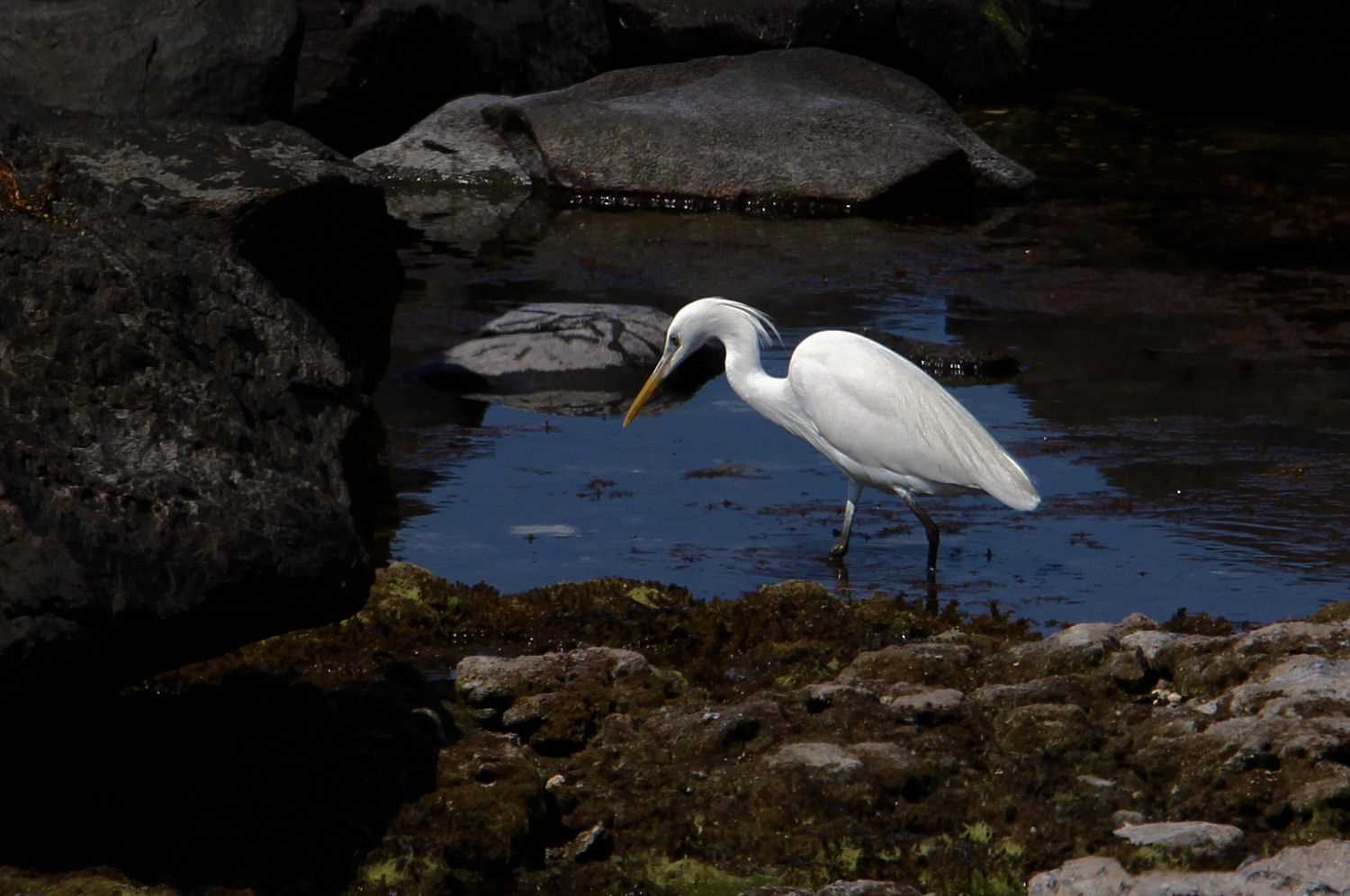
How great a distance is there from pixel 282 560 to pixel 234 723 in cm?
99

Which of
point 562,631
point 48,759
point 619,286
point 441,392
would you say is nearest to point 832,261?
point 619,286

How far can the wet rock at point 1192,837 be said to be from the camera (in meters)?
4.54

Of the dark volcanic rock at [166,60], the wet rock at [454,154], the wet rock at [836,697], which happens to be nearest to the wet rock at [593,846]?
the wet rock at [836,697]

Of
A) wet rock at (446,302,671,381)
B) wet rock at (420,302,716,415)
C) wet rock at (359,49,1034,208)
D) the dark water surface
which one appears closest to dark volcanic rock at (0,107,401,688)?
the dark water surface

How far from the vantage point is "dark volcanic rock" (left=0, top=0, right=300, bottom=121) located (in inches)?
439

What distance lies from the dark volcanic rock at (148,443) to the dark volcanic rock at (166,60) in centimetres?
661

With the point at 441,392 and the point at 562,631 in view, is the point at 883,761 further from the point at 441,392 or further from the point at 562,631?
the point at 441,392

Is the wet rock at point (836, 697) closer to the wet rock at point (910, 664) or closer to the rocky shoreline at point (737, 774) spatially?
the rocky shoreline at point (737, 774)

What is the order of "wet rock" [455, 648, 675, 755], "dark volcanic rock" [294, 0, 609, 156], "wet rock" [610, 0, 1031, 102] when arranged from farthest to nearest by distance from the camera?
"wet rock" [610, 0, 1031, 102], "dark volcanic rock" [294, 0, 609, 156], "wet rock" [455, 648, 675, 755]

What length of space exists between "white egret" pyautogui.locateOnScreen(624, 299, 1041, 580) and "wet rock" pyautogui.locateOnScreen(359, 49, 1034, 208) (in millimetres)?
6506

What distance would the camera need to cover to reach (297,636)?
6.03 meters

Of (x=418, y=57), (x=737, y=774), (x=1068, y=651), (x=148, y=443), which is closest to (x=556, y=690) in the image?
(x=737, y=774)

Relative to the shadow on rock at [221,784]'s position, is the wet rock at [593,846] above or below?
below

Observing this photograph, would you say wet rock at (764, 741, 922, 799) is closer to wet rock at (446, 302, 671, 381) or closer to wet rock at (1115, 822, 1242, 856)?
wet rock at (1115, 822, 1242, 856)
